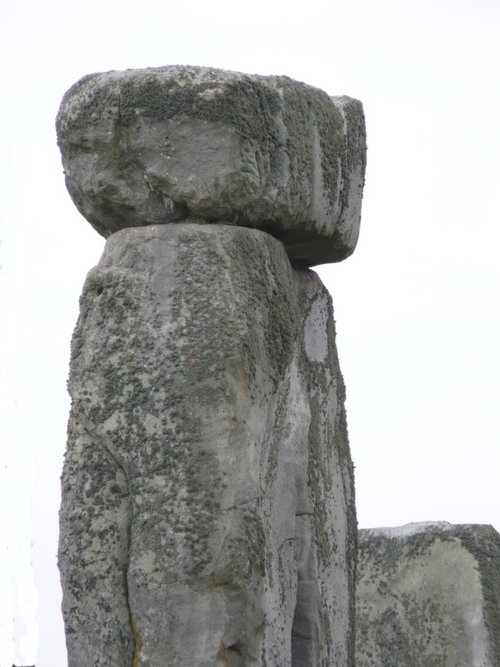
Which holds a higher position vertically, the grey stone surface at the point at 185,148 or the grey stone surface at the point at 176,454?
the grey stone surface at the point at 185,148

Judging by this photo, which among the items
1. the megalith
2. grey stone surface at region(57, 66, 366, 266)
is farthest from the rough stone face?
grey stone surface at region(57, 66, 366, 266)

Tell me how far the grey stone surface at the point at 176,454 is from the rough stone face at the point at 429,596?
221 centimetres

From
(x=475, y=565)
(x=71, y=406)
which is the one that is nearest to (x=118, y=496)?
(x=71, y=406)

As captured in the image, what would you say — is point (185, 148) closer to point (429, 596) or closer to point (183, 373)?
point (183, 373)

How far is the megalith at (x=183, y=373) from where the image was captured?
14.2 ft

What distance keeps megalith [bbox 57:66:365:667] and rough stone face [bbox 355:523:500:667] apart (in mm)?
2068

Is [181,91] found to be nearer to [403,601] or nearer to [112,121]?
[112,121]

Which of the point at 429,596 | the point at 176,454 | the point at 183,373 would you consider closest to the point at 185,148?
the point at 183,373

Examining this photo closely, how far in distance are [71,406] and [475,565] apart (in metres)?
2.71

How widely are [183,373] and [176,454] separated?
0.20 m

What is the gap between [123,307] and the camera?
4.48m

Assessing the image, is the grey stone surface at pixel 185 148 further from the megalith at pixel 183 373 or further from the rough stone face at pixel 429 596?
the rough stone face at pixel 429 596

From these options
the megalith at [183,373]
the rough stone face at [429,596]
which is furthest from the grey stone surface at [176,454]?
the rough stone face at [429,596]

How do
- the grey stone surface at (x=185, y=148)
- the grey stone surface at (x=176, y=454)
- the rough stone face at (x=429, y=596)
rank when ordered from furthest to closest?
the rough stone face at (x=429, y=596), the grey stone surface at (x=185, y=148), the grey stone surface at (x=176, y=454)
